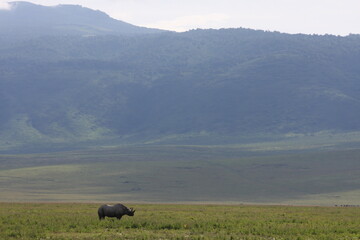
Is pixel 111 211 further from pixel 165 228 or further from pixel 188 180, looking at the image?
pixel 188 180

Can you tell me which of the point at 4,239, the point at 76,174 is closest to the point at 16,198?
the point at 76,174

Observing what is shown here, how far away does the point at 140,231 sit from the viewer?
25219 millimetres

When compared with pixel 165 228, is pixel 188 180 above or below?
above

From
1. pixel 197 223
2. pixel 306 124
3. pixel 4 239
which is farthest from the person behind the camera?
pixel 306 124

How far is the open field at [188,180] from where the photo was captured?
69.1m

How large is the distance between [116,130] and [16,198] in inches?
5225

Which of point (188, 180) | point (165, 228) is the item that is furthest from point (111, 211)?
point (188, 180)

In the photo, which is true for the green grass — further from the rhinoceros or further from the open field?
the open field

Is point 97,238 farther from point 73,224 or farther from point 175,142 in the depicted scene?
point 175,142

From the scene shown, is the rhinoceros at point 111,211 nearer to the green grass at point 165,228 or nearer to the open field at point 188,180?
the green grass at point 165,228

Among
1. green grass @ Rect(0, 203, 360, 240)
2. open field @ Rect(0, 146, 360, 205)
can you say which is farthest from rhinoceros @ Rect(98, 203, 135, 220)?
open field @ Rect(0, 146, 360, 205)

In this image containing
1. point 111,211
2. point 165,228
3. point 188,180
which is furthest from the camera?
point 188,180

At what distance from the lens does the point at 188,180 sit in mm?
86250

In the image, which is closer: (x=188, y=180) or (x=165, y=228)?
(x=165, y=228)
